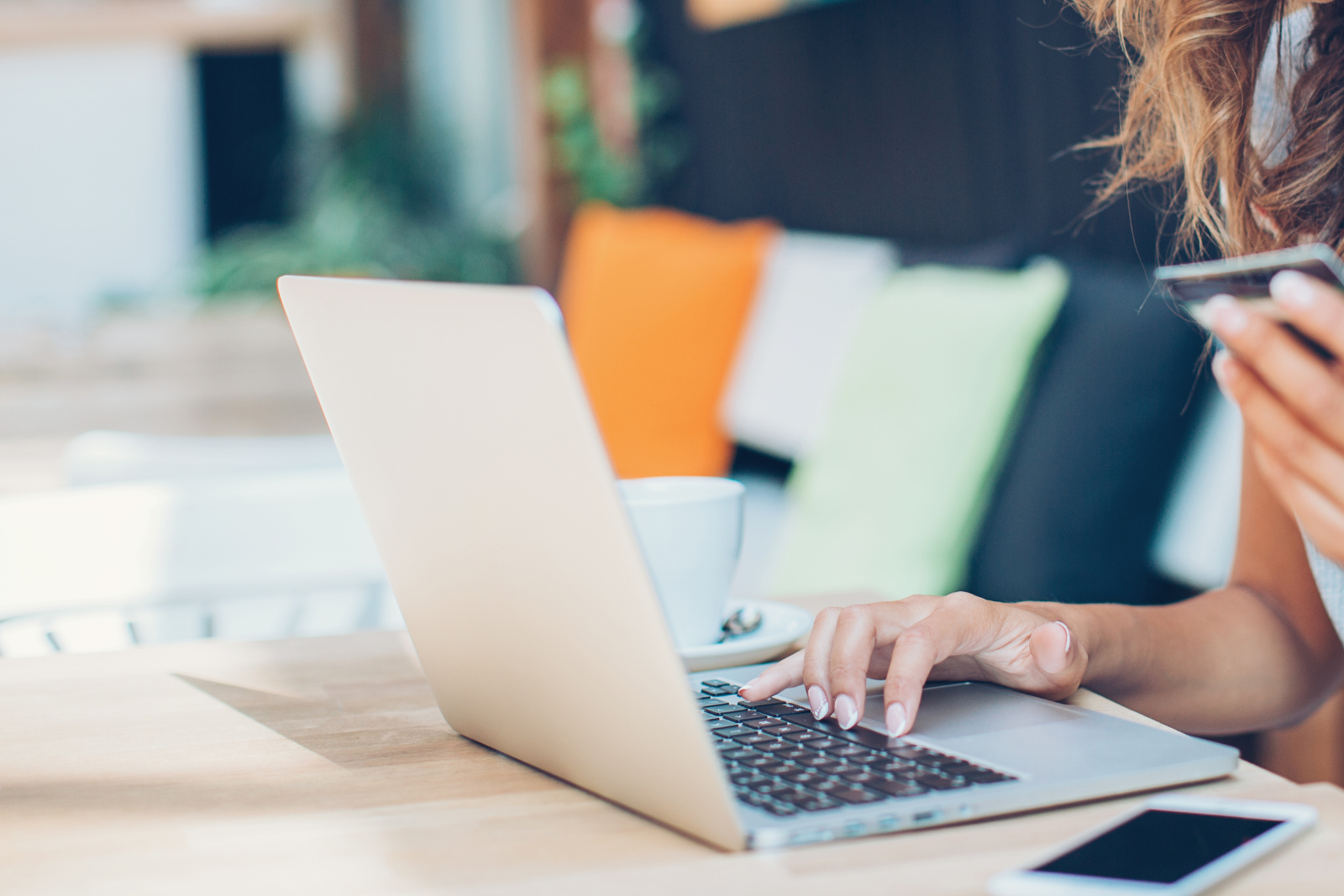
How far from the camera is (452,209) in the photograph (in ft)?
18.5

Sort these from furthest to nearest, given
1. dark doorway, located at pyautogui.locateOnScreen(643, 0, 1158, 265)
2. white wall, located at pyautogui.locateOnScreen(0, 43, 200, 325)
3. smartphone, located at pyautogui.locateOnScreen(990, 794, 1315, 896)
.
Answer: white wall, located at pyautogui.locateOnScreen(0, 43, 200, 325)
dark doorway, located at pyautogui.locateOnScreen(643, 0, 1158, 265)
smartphone, located at pyautogui.locateOnScreen(990, 794, 1315, 896)

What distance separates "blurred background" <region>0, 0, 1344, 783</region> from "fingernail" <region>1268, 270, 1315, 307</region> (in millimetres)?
789

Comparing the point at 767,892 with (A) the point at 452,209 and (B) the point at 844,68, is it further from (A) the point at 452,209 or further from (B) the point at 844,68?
(A) the point at 452,209

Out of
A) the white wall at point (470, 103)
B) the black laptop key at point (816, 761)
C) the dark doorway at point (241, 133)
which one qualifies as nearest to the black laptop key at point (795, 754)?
the black laptop key at point (816, 761)

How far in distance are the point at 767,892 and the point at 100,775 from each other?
339 millimetres

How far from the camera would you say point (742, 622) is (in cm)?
83

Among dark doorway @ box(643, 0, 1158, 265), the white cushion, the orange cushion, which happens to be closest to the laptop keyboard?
dark doorway @ box(643, 0, 1158, 265)

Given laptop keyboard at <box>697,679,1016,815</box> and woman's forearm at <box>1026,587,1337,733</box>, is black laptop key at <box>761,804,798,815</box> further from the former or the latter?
woman's forearm at <box>1026,587,1337,733</box>

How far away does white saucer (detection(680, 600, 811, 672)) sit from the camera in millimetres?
764

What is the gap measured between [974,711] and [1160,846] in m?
0.17

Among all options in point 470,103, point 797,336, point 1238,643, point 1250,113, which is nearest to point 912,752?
point 1238,643

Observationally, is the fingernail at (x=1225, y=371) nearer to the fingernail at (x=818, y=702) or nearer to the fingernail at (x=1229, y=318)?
the fingernail at (x=1229, y=318)

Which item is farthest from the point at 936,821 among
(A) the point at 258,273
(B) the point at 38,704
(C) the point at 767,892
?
(A) the point at 258,273

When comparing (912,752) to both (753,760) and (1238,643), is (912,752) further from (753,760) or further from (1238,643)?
(1238,643)
